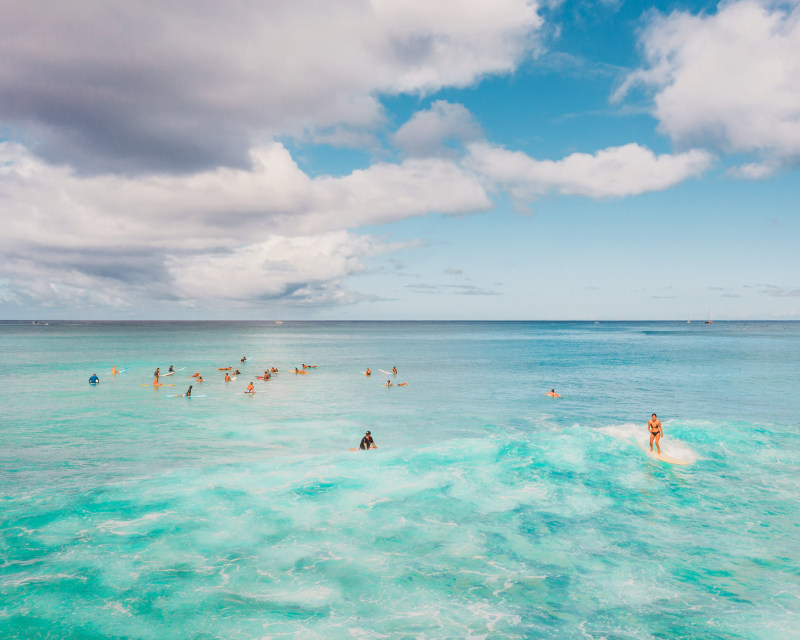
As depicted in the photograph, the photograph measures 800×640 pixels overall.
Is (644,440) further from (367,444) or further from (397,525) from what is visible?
(397,525)

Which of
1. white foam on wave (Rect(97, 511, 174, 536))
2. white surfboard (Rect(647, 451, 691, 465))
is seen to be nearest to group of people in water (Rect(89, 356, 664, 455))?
white surfboard (Rect(647, 451, 691, 465))

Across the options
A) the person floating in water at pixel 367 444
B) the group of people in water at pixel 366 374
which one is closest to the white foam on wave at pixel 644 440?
the group of people in water at pixel 366 374

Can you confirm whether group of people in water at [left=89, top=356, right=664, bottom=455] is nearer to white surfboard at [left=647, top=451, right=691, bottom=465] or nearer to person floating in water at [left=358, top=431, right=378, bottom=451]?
person floating in water at [left=358, top=431, right=378, bottom=451]

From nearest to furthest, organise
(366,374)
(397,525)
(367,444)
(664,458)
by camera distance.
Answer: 1. (397,525)
2. (664,458)
3. (367,444)
4. (366,374)

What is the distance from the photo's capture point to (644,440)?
107 ft

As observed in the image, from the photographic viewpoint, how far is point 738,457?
2930 cm

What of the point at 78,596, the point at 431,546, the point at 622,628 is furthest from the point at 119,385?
the point at 622,628

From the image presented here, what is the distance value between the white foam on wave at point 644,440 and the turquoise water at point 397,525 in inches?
8.4

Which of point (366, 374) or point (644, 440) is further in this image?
point (366, 374)

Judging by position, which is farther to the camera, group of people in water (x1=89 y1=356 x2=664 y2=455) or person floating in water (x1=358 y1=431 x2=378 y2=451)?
person floating in water (x1=358 y1=431 x2=378 y2=451)

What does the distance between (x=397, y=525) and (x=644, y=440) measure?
21.1 meters

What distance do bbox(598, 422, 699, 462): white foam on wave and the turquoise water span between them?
213 millimetres

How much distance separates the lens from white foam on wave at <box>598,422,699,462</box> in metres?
30.2

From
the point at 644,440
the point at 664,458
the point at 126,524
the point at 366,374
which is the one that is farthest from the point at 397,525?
the point at 366,374
